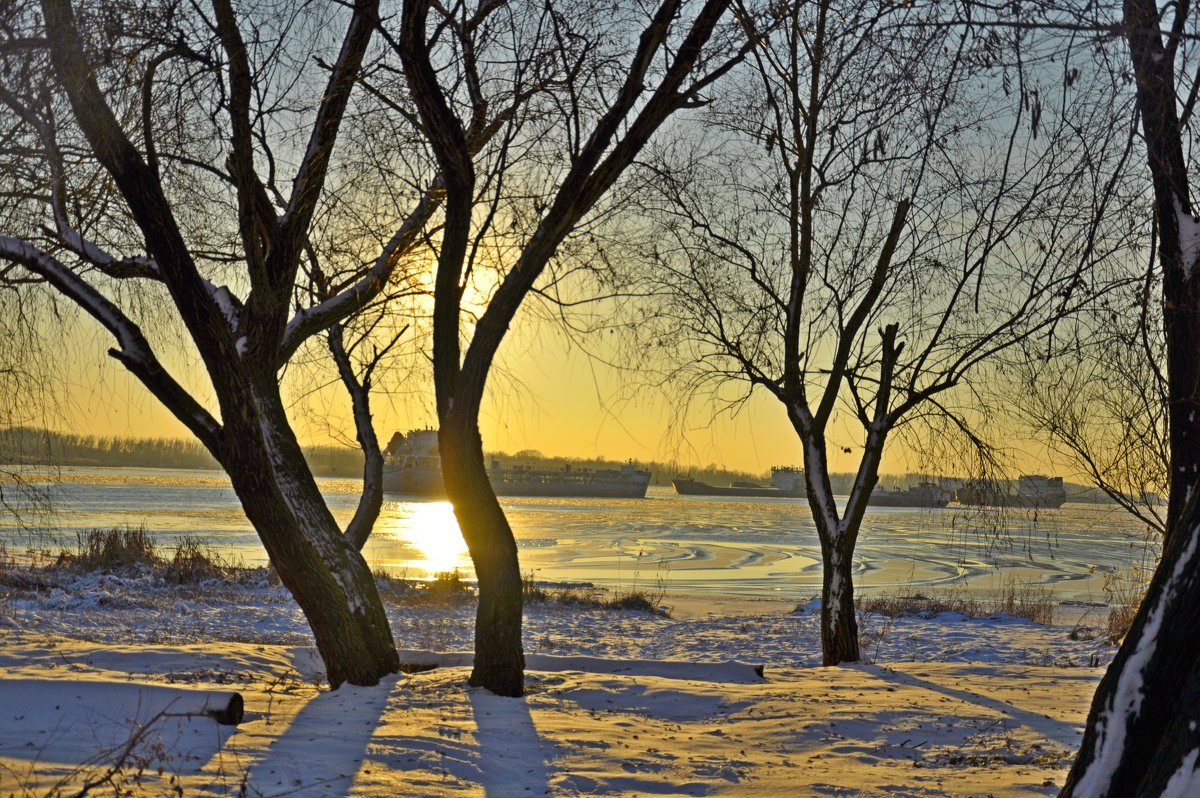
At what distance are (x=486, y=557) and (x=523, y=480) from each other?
104 meters

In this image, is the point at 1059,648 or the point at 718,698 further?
the point at 1059,648

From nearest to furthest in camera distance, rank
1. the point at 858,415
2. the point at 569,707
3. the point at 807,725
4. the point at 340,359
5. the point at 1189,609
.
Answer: the point at 1189,609 → the point at 807,725 → the point at 569,707 → the point at 858,415 → the point at 340,359

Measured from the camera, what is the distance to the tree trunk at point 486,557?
709 cm

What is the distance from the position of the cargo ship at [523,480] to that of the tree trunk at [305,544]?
302 ft

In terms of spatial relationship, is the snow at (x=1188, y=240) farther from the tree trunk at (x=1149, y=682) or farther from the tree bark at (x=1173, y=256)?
the tree trunk at (x=1149, y=682)

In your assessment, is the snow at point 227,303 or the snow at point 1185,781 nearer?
the snow at point 1185,781

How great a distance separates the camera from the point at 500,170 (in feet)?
26.2

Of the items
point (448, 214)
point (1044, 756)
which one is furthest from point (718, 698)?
point (448, 214)

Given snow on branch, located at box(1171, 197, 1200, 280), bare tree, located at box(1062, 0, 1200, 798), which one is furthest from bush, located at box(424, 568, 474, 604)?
bare tree, located at box(1062, 0, 1200, 798)

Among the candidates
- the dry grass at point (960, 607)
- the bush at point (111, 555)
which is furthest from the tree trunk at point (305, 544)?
the bush at point (111, 555)

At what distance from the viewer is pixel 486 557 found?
717cm

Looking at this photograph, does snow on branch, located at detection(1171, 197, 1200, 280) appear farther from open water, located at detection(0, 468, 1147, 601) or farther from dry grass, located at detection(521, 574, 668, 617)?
dry grass, located at detection(521, 574, 668, 617)

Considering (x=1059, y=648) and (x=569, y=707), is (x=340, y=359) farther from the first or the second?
→ (x=1059, y=648)

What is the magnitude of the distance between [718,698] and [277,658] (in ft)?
13.5
